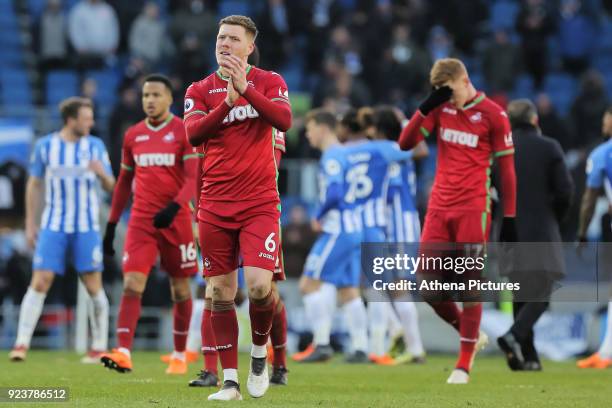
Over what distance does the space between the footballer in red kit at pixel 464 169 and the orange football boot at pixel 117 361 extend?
2.33 m

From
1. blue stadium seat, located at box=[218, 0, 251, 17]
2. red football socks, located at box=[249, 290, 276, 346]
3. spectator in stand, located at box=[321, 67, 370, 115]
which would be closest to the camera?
red football socks, located at box=[249, 290, 276, 346]

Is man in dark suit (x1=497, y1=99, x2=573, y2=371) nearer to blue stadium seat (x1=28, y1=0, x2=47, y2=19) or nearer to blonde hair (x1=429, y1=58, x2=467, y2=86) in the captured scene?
blonde hair (x1=429, y1=58, x2=467, y2=86)

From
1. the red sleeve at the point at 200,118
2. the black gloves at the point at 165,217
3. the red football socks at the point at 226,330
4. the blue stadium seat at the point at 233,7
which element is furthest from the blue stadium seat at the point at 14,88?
the red football socks at the point at 226,330

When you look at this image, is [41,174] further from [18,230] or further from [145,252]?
[18,230]

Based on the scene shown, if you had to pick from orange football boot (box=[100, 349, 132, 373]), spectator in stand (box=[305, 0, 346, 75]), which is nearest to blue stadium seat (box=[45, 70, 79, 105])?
spectator in stand (box=[305, 0, 346, 75])

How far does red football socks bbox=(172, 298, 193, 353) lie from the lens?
10930mm

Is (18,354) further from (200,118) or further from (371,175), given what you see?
(200,118)

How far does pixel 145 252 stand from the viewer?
10664 mm

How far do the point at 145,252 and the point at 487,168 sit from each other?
284 centimetres

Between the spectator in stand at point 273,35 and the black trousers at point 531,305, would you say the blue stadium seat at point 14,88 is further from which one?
the black trousers at point 531,305

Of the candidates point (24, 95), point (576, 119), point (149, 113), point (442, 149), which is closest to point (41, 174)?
point (149, 113)

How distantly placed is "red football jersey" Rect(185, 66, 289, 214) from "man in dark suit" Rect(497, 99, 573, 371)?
13.6 ft

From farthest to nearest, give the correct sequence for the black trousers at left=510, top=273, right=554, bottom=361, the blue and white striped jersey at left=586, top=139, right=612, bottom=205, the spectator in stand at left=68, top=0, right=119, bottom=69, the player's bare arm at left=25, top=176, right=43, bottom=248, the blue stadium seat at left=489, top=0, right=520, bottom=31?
the blue stadium seat at left=489, top=0, right=520, bottom=31
the spectator in stand at left=68, top=0, right=119, bottom=69
the player's bare arm at left=25, top=176, right=43, bottom=248
the blue and white striped jersey at left=586, top=139, right=612, bottom=205
the black trousers at left=510, top=273, right=554, bottom=361

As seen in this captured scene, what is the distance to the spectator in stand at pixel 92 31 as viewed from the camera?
20.8 meters
